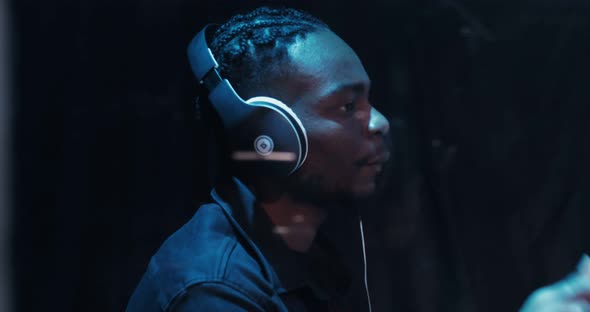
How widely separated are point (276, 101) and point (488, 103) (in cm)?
65

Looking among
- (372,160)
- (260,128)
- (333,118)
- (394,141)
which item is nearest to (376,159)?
(372,160)

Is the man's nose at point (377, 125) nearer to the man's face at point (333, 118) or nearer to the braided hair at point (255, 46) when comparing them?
the man's face at point (333, 118)

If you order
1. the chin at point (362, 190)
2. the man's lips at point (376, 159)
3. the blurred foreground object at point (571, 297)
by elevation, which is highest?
the man's lips at point (376, 159)

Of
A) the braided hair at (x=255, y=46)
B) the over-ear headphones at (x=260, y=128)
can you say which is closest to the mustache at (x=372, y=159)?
the over-ear headphones at (x=260, y=128)

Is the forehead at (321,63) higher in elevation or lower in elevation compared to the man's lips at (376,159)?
higher

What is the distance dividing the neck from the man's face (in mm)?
36

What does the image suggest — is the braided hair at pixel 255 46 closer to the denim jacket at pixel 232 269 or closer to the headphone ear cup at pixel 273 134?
the headphone ear cup at pixel 273 134

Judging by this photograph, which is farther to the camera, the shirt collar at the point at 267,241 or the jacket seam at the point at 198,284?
the shirt collar at the point at 267,241

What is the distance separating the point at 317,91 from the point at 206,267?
1.15ft

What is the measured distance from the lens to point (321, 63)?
104cm

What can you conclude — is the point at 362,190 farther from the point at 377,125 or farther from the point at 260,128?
the point at 260,128

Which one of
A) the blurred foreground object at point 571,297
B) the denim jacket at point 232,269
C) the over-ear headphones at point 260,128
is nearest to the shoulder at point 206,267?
the denim jacket at point 232,269

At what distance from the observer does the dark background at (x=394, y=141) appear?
114cm

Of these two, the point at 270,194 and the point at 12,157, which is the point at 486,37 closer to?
the point at 270,194
